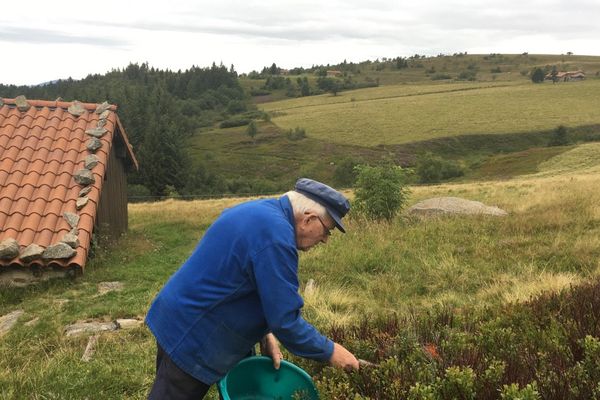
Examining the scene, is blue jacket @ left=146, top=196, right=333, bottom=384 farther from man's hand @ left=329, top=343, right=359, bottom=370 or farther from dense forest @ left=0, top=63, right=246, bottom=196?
dense forest @ left=0, top=63, right=246, bottom=196

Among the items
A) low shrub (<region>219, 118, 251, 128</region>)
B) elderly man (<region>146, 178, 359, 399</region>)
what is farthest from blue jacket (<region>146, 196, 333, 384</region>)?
low shrub (<region>219, 118, 251, 128</region>)

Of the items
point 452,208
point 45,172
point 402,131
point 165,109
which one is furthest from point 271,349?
point 165,109

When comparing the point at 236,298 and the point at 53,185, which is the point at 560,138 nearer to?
the point at 53,185

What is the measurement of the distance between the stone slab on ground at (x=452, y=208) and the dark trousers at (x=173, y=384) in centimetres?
1084

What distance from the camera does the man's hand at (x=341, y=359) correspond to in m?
2.71

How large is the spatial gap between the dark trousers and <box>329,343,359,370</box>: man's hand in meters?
0.78

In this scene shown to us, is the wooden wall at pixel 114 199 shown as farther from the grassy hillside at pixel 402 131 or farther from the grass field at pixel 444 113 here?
the grass field at pixel 444 113

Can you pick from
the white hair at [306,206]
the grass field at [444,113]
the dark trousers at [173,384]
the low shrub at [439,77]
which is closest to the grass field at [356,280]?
the dark trousers at [173,384]

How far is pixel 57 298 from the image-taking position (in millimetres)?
8656

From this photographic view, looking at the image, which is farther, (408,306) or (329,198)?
(408,306)

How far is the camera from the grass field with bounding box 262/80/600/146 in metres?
74.8

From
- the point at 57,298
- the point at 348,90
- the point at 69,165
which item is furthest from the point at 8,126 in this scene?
the point at 348,90

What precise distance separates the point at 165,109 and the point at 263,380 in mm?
94399

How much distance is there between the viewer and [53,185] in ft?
36.1
